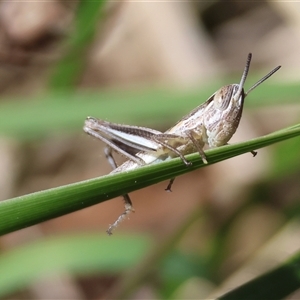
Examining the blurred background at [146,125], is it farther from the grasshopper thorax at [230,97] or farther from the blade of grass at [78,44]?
the grasshopper thorax at [230,97]

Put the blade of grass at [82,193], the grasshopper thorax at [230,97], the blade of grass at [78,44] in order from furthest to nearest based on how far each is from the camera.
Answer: the blade of grass at [78,44] → the grasshopper thorax at [230,97] → the blade of grass at [82,193]

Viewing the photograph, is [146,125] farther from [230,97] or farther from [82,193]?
[82,193]

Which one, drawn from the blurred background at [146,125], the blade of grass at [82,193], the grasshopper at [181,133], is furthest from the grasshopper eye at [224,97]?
the blade of grass at [82,193]

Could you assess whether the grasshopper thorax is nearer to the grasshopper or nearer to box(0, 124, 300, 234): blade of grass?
the grasshopper

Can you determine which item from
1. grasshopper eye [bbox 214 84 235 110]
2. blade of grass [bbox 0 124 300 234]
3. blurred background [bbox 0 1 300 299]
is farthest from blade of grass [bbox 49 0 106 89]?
blade of grass [bbox 0 124 300 234]

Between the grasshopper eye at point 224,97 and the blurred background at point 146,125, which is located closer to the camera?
the grasshopper eye at point 224,97

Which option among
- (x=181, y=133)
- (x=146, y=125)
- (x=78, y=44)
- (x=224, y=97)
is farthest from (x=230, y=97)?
(x=146, y=125)

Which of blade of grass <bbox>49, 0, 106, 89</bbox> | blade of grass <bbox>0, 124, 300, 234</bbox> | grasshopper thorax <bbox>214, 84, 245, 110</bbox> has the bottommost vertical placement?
blade of grass <bbox>0, 124, 300, 234</bbox>
